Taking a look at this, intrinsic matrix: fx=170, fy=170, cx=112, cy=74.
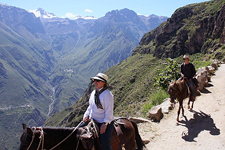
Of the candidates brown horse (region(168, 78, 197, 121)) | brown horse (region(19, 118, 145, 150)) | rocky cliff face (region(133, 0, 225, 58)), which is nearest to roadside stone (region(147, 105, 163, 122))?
brown horse (region(168, 78, 197, 121))

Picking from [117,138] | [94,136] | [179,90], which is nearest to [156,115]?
[179,90]

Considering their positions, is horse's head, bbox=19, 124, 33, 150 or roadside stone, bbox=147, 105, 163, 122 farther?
roadside stone, bbox=147, 105, 163, 122

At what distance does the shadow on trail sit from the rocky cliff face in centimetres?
5027

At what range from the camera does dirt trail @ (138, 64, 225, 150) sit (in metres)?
7.75

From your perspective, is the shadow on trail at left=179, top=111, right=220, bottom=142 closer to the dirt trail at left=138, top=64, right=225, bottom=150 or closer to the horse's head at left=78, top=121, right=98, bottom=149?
the dirt trail at left=138, top=64, right=225, bottom=150

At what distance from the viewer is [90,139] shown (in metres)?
4.75

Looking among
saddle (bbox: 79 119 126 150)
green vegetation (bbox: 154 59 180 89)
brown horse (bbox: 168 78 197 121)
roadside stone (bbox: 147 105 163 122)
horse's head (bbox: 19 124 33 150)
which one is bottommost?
roadside stone (bbox: 147 105 163 122)

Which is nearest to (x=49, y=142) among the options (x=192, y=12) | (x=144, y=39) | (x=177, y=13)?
(x=192, y=12)

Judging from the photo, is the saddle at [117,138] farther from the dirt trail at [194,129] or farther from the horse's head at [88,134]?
the dirt trail at [194,129]

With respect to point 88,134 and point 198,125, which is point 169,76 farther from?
point 88,134

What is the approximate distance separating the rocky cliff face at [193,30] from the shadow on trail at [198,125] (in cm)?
5027

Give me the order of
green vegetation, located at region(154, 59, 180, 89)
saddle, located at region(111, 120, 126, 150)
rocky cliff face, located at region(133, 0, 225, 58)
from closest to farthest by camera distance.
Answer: saddle, located at region(111, 120, 126, 150) < green vegetation, located at region(154, 59, 180, 89) < rocky cliff face, located at region(133, 0, 225, 58)

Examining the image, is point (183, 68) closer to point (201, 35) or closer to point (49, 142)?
point (49, 142)

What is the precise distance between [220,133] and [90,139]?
22.2 feet
